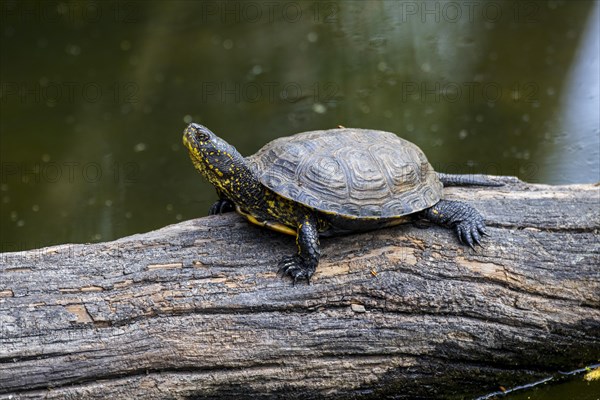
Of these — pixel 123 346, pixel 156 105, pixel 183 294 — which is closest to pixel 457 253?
pixel 183 294

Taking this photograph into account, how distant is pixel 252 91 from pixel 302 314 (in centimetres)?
450

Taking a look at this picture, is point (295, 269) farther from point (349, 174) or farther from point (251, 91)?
point (251, 91)

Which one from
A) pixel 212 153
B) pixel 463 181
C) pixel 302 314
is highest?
pixel 212 153

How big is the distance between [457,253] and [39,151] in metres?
4.72

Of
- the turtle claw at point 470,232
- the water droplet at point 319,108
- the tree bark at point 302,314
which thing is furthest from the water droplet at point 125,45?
the turtle claw at point 470,232

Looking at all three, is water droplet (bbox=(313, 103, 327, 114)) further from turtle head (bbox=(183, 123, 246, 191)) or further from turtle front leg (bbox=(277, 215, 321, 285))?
turtle front leg (bbox=(277, 215, 321, 285))

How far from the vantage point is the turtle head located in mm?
3396

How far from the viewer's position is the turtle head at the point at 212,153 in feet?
11.1

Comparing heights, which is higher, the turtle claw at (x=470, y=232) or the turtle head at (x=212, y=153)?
the turtle head at (x=212, y=153)

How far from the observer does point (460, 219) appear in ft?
11.5

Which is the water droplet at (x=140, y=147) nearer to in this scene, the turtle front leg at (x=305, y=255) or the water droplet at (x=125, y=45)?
the water droplet at (x=125, y=45)

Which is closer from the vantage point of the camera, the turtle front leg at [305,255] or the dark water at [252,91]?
the turtle front leg at [305,255]

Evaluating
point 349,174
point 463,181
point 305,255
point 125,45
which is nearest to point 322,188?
point 349,174

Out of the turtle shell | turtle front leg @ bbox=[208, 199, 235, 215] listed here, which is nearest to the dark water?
turtle front leg @ bbox=[208, 199, 235, 215]
